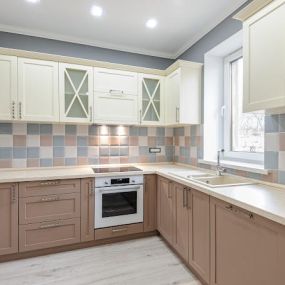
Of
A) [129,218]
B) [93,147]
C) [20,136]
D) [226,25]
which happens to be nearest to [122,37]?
[226,25]

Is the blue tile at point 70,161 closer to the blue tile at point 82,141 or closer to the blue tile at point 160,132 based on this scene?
the blue tile at point 82,141

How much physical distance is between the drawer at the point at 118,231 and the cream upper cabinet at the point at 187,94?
132cm

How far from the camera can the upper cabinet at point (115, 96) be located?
2521 mm

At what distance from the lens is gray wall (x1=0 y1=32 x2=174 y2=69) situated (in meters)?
2.48

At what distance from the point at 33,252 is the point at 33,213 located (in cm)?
40

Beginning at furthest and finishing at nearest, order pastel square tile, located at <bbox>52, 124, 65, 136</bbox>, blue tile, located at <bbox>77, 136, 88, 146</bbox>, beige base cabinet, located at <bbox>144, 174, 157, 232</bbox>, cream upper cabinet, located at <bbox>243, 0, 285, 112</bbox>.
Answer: blue tile, located at <bbox>77, 136, 88, 146</bbox> → pastel square tile, located at <bbox>52, 124, 65, 136</bbox> → beige base cabinet, located at <bbox>144, 174, 157, 232</bbox> → cream upper cabinet, located at <bbox>243, 0, 285, 112</bbox>

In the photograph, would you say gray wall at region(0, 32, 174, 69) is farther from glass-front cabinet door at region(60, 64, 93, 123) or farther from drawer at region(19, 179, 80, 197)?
drawer at region(19, 179, 80, 197)

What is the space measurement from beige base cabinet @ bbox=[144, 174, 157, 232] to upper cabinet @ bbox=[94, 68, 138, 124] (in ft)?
2.50

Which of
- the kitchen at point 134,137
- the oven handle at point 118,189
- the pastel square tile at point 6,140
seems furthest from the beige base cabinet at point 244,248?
the pastel square tile at point 6,140

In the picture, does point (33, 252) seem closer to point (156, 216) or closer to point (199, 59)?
point (156, 216)

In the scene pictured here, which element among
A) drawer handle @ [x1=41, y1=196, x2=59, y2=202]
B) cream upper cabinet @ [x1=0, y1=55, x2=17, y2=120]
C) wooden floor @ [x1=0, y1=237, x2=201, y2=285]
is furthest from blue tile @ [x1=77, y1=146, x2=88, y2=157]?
wooden floor @ [x1=0, y1=237, x2=201, y2=285]

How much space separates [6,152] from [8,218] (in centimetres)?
80

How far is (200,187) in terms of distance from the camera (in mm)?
1644

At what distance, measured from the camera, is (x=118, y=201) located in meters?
2.40
